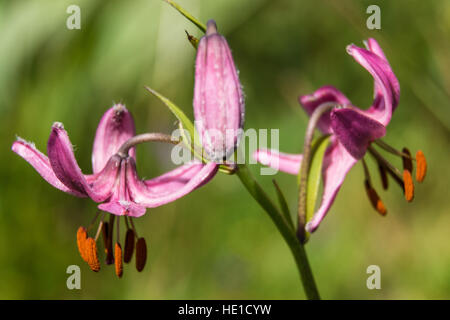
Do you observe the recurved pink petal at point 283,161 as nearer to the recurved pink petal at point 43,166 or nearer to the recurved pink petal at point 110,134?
the recurved pink petal at point 110,134

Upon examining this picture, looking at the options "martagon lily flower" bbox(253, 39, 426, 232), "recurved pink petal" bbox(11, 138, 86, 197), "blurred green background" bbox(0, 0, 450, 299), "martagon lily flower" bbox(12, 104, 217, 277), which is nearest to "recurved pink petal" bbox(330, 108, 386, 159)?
"martagon lily flower" bbox(253, 39, 426, 232)

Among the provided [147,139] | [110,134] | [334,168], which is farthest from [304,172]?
[110,134]

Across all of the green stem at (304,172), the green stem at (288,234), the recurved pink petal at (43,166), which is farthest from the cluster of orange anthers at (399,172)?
the recurved pink petal at (43,166)

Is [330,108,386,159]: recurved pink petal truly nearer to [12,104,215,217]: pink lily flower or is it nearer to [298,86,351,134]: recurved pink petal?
[298,86,351,134]: recurved pink petal

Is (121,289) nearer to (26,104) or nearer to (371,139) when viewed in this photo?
(26,104)

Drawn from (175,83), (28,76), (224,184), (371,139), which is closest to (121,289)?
(224,184)

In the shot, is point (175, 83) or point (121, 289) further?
point (175, 83)
